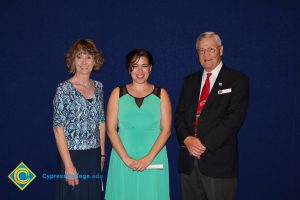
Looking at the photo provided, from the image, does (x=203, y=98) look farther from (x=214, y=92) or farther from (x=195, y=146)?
(x=195, y=146)

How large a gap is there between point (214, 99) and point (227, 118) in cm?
18

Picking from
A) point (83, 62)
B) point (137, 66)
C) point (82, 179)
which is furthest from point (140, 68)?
point (82, 179)

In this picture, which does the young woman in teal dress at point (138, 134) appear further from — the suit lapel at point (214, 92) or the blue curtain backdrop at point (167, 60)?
the blue curtain backdrop at point (167, 60)

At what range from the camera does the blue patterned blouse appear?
209 cm

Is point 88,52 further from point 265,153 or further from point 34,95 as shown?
point 265,153

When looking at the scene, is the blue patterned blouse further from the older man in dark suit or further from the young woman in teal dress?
the older man in dark suit

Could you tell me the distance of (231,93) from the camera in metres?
2.11

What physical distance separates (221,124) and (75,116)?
1125 millimetres

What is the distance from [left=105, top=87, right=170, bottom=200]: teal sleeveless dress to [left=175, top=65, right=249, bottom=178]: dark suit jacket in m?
0.26

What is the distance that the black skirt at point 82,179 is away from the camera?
217cm

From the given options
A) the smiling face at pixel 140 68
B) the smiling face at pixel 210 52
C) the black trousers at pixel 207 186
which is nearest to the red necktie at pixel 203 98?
the smiling face at pixel 210 52

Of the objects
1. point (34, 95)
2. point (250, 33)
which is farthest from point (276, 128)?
point (34, 95)

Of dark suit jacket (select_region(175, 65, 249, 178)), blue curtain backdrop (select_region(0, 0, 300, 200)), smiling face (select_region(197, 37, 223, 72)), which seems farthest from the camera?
blue curtain backdrop (select_region(0, 0, 300, 200))

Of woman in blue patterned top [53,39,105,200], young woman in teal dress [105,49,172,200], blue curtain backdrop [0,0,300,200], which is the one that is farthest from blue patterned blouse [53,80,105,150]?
blue curtain backdrop [0,0,300,200]
